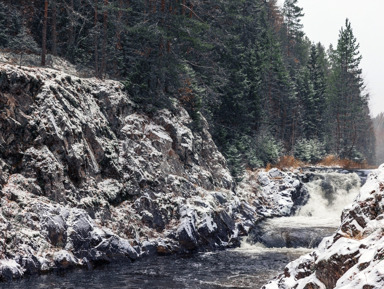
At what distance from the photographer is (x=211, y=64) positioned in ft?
121

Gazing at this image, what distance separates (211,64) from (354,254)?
31.0 meters

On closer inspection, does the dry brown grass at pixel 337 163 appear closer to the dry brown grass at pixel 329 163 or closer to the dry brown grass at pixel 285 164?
the dry brown grass at pixel 329 163

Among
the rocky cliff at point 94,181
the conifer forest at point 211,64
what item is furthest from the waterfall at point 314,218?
the conifer forest at point 211,64

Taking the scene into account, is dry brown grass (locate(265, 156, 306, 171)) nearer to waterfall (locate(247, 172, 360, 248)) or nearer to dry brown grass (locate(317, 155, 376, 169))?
waterfall (locate(247, 172, 360, 248))

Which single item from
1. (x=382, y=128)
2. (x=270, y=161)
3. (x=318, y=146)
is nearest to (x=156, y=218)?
(x=270, y=161)

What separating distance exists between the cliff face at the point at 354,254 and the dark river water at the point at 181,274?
619 centimetres

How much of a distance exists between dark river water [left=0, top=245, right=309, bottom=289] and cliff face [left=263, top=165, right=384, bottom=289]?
619 cm

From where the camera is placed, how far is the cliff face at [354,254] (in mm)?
6455

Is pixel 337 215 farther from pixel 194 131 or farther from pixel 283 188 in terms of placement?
pixel 194 131

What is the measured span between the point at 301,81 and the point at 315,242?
37595 mm

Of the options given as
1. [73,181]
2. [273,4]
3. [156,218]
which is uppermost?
[273,4]

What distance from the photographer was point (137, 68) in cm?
2589

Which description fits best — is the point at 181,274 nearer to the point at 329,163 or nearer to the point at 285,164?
the point at 285,164

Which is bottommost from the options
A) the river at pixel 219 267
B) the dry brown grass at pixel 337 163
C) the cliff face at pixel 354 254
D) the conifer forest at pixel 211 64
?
the river at pixel 219 267
